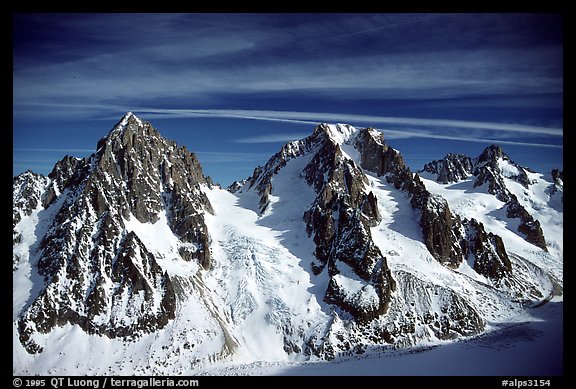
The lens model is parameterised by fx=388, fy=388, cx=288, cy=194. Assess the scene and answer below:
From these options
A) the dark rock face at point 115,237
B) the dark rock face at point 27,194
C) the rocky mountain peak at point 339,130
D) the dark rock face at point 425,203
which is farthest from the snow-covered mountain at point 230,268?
the rocky mountain peak at point 339,130

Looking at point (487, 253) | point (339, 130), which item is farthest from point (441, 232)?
point (339, 130)

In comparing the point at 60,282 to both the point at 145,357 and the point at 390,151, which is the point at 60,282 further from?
the point at 390,151

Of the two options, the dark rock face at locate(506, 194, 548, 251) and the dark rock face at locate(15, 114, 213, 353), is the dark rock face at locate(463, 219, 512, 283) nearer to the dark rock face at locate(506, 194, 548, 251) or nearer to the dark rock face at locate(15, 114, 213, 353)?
the dark rock face at locate(506, 194, 548, 251)

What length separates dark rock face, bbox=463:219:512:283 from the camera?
127m

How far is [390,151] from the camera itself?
172250mm

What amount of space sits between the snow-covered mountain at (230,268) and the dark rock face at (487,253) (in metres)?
0.45

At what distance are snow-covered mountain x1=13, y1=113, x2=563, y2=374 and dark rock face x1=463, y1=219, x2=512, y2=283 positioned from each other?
45 cm

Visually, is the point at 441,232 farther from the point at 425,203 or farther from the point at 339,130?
the point at 339,130

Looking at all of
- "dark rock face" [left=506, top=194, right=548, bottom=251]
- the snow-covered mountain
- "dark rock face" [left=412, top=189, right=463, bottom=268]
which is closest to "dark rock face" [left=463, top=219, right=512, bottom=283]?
the snow-covered mountain

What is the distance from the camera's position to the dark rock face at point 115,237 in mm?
93250

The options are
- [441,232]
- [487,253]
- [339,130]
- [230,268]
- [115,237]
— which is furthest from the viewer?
[339,130]

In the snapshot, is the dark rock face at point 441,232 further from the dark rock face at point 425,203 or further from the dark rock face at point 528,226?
the dark rock face at point 528,226

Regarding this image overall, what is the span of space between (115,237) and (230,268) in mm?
33381

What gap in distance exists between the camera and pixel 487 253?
428 ft
